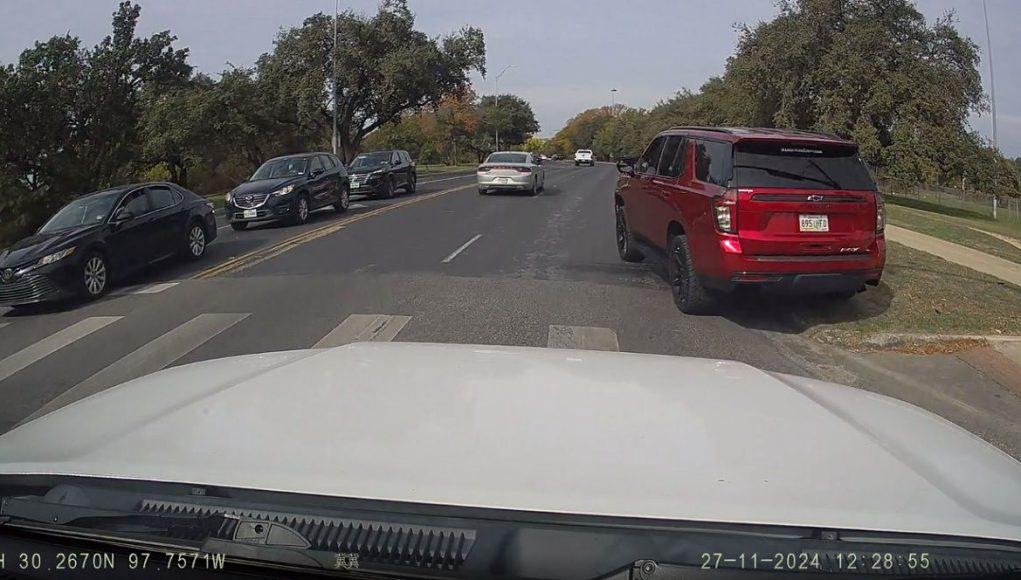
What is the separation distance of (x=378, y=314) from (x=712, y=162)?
4.09 meters

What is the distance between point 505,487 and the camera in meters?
2.07

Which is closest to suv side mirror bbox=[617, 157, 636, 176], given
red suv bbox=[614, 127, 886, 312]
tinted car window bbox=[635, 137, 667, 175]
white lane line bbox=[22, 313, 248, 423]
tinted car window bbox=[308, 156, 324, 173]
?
tinted car window bbox=[635, 137, 667, 175]

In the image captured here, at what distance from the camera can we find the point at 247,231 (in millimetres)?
18328

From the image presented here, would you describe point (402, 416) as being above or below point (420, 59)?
below

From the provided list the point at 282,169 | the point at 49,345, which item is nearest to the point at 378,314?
the point at 49,345

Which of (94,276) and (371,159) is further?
(371,159)

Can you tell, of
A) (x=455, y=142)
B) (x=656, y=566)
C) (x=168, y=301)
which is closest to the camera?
(x=656, y=566)

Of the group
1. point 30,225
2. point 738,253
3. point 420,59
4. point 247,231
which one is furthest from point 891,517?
point 420,59

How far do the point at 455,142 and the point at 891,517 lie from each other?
275 ft

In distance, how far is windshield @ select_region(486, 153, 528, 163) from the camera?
86.9ft

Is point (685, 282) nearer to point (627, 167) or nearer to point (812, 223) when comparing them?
point (812, 223)

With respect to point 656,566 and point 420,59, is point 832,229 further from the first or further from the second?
point 420,59

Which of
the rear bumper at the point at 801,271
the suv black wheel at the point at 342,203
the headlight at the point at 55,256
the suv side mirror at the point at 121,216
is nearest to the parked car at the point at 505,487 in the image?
the rear bumper at the point at 801,271

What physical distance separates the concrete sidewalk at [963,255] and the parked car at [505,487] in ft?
35.4
